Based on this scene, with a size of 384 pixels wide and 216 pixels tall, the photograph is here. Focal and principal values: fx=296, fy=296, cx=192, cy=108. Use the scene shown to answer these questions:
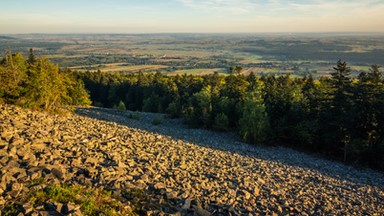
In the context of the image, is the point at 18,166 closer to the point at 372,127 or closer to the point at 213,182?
the point at 213,182

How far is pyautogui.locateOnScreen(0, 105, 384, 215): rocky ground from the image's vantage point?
1493 cm

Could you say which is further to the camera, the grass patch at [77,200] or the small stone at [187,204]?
the small stone at [187,204]

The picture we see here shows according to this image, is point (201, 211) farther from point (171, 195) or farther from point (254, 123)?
point (254, 123)

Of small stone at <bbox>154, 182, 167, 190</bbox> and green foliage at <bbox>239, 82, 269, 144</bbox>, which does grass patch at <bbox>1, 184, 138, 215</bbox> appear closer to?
small stone at <bbox>154, 182, 167, 190</bbox>

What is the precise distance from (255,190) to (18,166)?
13699 mm

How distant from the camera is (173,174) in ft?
62.9

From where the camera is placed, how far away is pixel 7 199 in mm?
11461

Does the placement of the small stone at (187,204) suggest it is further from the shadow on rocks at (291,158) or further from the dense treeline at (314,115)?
the dense treeline at (314,115)

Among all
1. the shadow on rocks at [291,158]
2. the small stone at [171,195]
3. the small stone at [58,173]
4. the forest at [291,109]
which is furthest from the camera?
the forest at [291,109]

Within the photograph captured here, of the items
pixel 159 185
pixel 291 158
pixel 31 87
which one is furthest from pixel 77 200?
pixel 291 158

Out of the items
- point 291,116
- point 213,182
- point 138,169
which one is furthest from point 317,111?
point 138,169

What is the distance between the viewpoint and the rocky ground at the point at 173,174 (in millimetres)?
14930

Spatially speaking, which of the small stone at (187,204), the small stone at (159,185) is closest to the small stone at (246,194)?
the small stone at (187,204)

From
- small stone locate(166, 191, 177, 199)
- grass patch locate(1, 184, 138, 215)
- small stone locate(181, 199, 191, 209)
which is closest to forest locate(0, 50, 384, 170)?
grass patch locate(1, 184, 138, 215)
